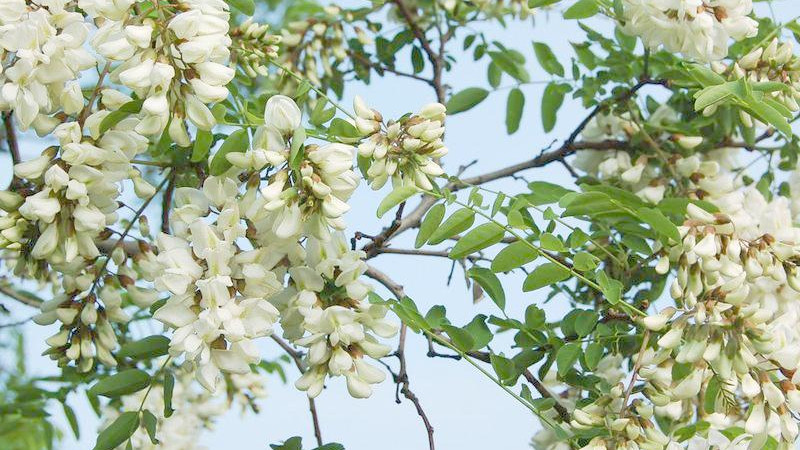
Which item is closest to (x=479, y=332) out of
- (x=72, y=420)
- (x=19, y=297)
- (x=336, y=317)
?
(x=336, y=317)

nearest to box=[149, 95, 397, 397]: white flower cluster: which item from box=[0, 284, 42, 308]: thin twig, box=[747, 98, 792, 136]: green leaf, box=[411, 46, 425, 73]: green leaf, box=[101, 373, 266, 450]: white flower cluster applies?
box=[747, 98, 792, 136]: green leaf

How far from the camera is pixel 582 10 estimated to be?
171 cm

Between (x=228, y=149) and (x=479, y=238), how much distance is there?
38 cm

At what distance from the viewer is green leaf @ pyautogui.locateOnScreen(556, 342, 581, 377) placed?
1.49 m

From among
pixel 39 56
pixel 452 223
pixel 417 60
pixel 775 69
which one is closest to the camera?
pixel 39 56

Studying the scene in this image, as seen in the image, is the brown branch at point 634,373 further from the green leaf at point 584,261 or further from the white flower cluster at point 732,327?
the green leaf at point 584,261

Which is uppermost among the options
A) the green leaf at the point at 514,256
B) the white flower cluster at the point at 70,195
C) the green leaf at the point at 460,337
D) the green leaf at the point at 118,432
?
the white flower cluster at the point at 70,195

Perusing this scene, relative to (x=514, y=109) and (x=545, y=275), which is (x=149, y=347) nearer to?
(x=545, y=275)

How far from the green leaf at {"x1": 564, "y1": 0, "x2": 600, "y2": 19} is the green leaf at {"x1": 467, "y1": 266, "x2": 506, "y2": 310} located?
0.50m

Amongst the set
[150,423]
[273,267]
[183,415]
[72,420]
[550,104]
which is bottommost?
[183,415]

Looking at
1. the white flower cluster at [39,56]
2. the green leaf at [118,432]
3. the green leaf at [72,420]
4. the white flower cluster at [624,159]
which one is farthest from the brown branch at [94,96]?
the white flower cluster at [624,159]

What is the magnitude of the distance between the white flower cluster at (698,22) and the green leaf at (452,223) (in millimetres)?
497

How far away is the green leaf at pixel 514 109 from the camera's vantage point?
2.23 metres

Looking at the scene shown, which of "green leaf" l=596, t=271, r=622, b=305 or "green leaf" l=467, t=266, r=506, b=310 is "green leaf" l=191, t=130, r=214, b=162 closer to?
"green leaf" l=467, t=266, r=506, b=310
